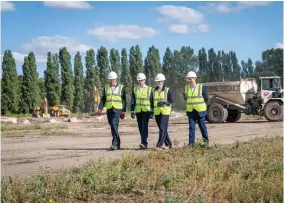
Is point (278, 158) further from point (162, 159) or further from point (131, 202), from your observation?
point (131, 202)

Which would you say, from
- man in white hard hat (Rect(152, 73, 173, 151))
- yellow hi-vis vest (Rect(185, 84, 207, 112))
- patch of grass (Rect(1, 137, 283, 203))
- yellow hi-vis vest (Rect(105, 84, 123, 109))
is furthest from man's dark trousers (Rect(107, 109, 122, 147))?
patch of grass (Rect(1, 137, 283, 203))

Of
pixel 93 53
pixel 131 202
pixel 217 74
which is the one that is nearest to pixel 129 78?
pixel 93 53

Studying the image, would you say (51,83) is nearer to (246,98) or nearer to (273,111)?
(246,98)

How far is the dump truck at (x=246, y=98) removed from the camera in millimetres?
25109

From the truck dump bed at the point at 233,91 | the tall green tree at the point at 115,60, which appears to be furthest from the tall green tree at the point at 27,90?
the truck dump bed at the point at 233,91

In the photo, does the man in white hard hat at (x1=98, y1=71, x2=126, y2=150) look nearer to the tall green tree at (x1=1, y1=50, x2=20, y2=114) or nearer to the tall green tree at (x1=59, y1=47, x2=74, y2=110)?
the tall green tree at (x1=1, y1=50, x2=20, y2=114)

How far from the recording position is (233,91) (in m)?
25.5

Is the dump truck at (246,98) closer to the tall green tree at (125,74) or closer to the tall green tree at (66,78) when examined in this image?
the tall green tree at (66,78)

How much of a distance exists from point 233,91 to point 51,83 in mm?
33815

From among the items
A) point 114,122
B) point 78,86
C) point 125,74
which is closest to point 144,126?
point 114,122

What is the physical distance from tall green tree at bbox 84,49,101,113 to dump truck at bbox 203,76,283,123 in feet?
113

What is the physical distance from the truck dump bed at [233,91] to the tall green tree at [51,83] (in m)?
32.4

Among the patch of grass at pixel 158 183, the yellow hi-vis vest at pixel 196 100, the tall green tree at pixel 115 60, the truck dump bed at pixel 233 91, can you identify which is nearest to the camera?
the patch of grass at pixel 158 183

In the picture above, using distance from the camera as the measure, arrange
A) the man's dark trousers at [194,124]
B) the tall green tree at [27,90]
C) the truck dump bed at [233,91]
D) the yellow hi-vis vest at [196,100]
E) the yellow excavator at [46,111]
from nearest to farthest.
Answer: the man's dark trousers at [194,124], the yellow hi-vis vest at [196,100], the truck dump bed at [233,91], the yellow excavator at [46,111], the tall green tree at [27,90]
